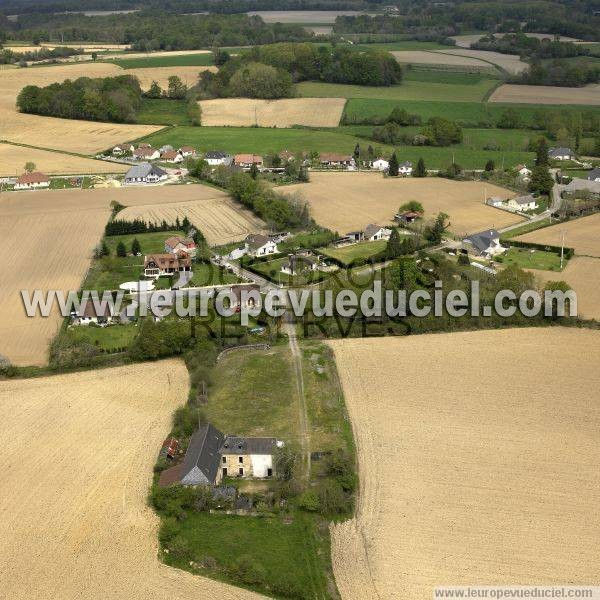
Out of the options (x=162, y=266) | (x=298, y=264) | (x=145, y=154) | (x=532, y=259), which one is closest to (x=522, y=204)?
(x=532, y=259)

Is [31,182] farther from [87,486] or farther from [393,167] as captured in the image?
[87,486]

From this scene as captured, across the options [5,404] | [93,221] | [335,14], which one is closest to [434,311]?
[5,404]

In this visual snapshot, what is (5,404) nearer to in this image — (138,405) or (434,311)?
(138,405)

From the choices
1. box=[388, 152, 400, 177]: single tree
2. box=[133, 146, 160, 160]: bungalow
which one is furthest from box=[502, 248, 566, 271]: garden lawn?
box=[133, 146, 160, 160]: bungalow

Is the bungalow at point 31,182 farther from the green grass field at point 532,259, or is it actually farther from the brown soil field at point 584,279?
the brown soil field at point 584,279

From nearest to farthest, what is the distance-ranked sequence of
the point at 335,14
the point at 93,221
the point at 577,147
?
the point at 93,221
the point at 577,147
the point at 335,14

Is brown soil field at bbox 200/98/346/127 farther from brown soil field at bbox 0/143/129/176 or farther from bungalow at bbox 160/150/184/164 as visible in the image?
brown soil field at bbox 0/143/129/176

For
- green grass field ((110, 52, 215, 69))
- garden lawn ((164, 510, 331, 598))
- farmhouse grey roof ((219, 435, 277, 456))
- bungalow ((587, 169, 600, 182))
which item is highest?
farmhouse grey roof ((219, 435, 277, 456))
